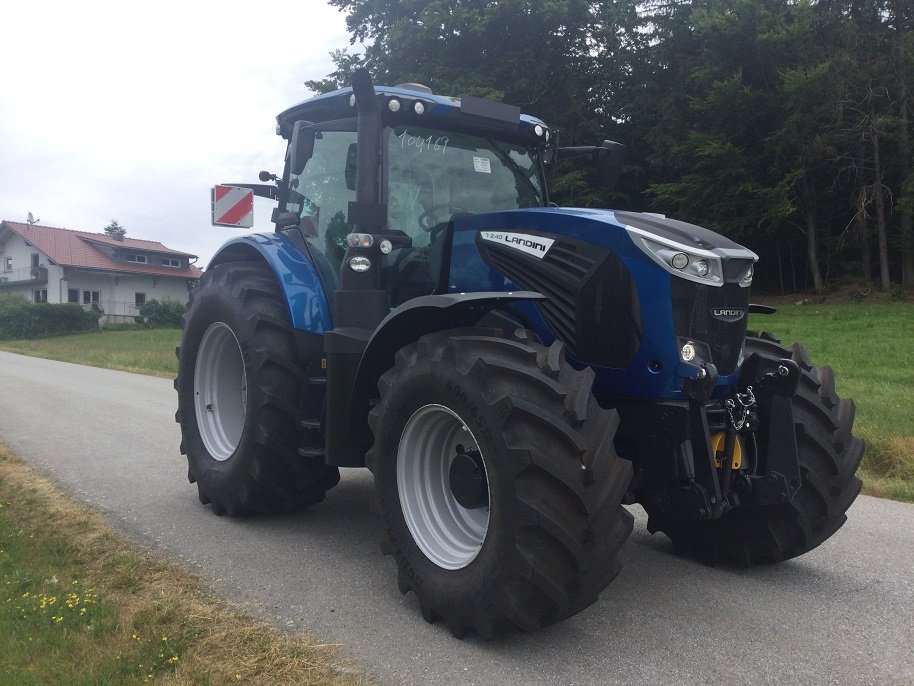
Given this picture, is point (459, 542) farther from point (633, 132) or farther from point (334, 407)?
point (633, 132)

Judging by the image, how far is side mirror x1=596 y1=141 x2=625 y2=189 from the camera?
525 cm

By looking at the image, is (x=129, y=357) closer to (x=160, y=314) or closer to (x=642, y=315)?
(x=642, y=315)

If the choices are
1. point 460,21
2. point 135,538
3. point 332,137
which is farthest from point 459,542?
point 460,21

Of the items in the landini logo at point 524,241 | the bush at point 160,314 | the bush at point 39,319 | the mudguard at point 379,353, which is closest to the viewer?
the mudguard at point 379,353

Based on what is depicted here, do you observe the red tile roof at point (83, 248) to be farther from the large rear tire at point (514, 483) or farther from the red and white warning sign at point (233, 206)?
the large rear tire at point (514, 483)

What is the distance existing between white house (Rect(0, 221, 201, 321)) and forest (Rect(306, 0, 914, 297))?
29.4 metres

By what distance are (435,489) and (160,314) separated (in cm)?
4799

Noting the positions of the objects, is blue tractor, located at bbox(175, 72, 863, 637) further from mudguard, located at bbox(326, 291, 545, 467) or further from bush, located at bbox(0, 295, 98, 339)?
bush, located at bbox(0, 295, 98, 339)

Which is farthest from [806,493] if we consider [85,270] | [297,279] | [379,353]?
[85,270]

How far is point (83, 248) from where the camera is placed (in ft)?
182

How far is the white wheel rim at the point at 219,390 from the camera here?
18.8 ft

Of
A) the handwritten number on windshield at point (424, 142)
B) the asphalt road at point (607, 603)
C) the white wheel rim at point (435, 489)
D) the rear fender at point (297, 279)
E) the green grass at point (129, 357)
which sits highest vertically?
the handwritten number on windshield at point (424, 142)

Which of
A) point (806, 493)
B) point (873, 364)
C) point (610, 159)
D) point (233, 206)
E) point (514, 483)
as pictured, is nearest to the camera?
point (514, 483)

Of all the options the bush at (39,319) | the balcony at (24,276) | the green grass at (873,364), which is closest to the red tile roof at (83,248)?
the balcony at (24,276)
